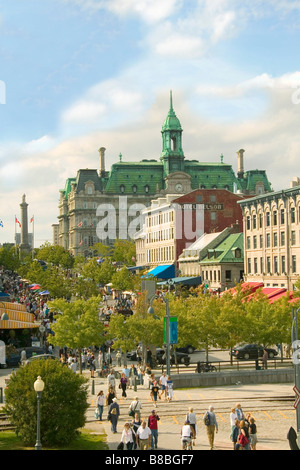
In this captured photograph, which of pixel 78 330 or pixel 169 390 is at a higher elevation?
pixel 78 330

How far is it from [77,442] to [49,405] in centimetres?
209

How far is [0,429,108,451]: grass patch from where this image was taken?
28.2m

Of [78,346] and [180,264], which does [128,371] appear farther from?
[180,264]

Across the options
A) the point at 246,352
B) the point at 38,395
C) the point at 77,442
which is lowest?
the point at 77,442

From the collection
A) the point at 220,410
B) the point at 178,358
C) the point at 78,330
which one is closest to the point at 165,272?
the point at 178,358

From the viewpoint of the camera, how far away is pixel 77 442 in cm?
2923

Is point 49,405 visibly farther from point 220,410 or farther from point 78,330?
point 78,330

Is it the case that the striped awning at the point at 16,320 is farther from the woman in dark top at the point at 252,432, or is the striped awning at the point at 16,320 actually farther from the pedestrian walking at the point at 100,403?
the woman in dark top at the point at 252,432

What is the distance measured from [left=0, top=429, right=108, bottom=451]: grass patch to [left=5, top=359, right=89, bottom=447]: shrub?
32cm

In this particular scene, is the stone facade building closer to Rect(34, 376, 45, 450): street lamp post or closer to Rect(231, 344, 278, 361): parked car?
Rect(231, 344, 278, 361): parked car

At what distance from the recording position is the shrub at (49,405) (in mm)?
28219

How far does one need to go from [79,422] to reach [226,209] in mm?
81708

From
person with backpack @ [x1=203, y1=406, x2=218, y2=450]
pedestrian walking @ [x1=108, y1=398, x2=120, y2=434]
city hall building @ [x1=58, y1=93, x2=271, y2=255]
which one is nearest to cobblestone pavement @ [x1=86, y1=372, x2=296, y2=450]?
pedestrian walking @ [x1=108, y1=398, x2=120, y2=434]

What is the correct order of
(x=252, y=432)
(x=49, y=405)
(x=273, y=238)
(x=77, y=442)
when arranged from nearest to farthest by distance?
(x=252, y=432)
(x=49, y=405)
(x=77, y=442)
(x=273, y=238)
